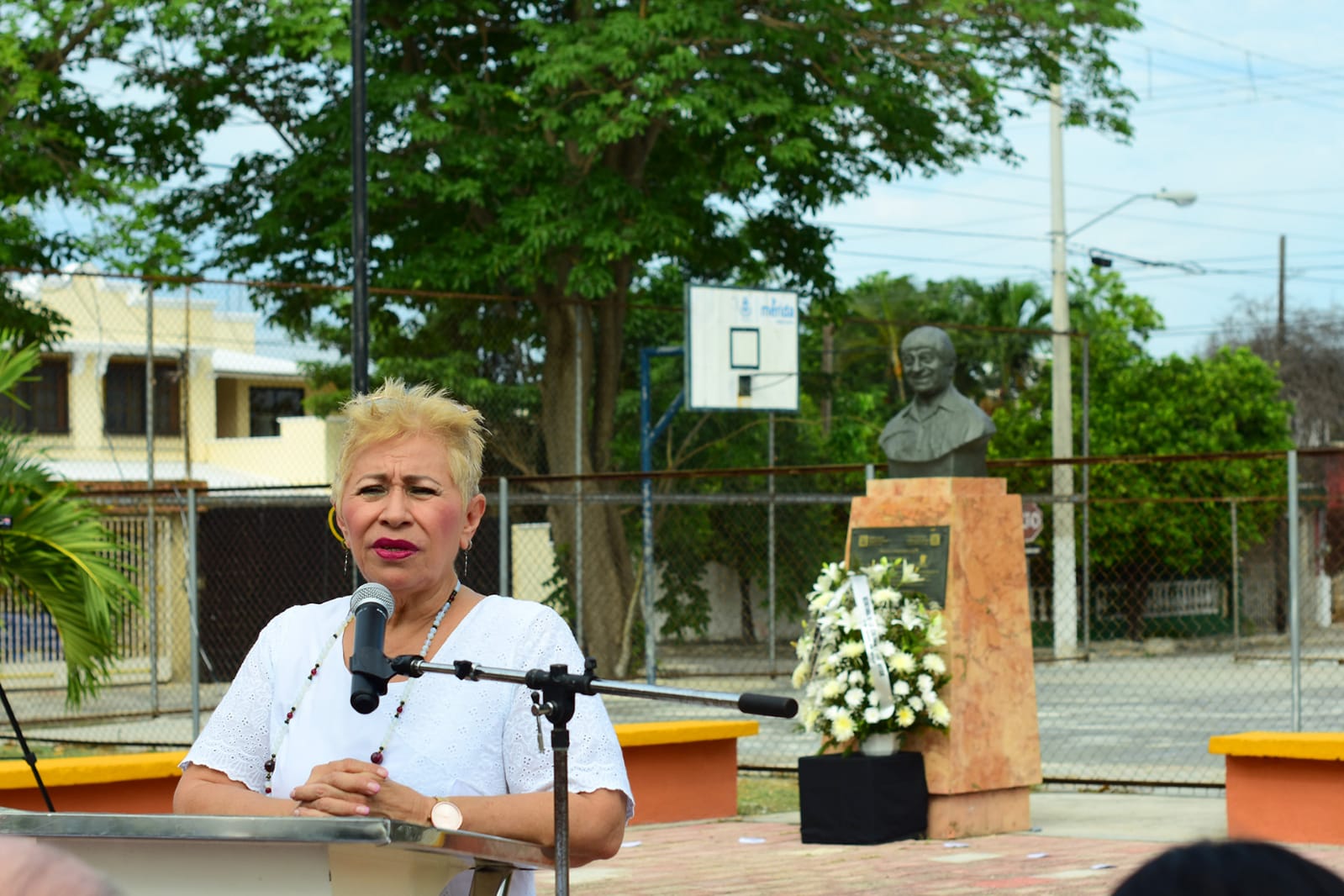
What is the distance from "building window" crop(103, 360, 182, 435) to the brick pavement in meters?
21.6

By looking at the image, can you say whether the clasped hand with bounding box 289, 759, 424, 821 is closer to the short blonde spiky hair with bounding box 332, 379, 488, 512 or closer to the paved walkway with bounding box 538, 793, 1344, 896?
the short blonde spiky hair with bounding box 332, 379, 488, 512

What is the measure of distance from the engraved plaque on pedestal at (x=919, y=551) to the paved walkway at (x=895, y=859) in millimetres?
1397

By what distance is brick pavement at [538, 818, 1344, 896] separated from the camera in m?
8.20

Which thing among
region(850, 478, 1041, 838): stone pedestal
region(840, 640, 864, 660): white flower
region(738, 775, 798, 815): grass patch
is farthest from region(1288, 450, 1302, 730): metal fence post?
region(738, 775, 798, 815): grass patch

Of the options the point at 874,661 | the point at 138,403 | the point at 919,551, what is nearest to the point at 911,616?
the point at 874,661

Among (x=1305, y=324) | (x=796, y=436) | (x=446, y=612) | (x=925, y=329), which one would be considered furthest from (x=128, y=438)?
(x=1305, y=324)

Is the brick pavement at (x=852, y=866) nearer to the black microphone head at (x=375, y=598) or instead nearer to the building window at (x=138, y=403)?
the black microphone head at (x=375, y=598)

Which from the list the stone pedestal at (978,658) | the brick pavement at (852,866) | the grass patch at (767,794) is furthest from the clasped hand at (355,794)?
the grass patch at (767,794)

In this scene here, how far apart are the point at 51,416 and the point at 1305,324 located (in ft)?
139

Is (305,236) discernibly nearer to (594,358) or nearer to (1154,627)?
(594,358)

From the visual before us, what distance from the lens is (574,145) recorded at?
22.7 metres

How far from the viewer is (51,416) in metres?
31.6

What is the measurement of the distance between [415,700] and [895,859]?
6250mm

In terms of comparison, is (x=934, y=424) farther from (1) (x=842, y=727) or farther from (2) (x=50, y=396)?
(2) (x=50, y=396)
